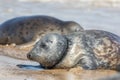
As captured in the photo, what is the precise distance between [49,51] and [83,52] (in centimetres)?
50

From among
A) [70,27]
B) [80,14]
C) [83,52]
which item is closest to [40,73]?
[83,52]

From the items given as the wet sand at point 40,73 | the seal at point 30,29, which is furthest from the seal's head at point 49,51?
the seal at point 30,29

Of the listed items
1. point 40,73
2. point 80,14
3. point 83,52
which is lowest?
point 80,14

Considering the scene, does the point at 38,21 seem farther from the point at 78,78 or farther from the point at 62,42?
the point at 78,78

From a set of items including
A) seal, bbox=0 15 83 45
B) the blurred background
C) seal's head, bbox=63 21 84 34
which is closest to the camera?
seal, bbox=0 15 83 45

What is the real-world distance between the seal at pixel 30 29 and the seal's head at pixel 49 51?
2.97m

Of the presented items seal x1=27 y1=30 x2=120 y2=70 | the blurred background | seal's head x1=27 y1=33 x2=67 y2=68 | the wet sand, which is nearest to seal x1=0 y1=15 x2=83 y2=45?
the blurred background

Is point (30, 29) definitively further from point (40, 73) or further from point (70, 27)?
point (40, 73)

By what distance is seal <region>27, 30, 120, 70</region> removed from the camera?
624cm

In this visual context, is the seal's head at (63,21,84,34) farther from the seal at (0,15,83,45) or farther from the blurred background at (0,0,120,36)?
the blurred background at (0,0,120,36)

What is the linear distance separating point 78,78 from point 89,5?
49.5 feet

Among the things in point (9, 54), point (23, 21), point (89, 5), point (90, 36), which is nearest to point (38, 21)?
point (23, 21)

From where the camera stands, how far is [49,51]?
20.5 ft

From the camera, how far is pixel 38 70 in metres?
6.07
